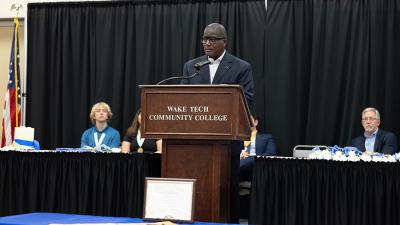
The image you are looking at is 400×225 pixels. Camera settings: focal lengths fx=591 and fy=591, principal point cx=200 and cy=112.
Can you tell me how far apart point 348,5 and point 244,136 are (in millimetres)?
3940

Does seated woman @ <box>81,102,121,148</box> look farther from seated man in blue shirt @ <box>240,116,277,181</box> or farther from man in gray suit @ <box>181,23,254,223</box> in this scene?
man in gray suit @ <box>181,23,254,223</box>

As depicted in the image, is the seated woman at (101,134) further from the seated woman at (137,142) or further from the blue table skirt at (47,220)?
the blue table skirt at (47,220)

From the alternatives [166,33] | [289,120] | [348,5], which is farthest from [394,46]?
[166,33]

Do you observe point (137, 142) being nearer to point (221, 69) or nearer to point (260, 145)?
point (260, 145)

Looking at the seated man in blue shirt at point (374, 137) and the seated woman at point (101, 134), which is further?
the seated woman at point (101, 134)

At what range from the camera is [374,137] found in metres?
5.95

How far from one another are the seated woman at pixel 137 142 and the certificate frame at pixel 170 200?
10.9 feet

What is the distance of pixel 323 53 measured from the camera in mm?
6590

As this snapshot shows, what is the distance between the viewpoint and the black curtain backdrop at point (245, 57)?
21.2 feet

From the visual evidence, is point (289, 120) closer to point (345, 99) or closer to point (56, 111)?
point (345, 99)

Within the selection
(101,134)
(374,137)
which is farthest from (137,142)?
(374,137)

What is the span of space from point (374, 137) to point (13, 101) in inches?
166

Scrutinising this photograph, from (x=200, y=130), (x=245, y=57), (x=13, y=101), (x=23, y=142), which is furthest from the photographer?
(x=13, y=101)

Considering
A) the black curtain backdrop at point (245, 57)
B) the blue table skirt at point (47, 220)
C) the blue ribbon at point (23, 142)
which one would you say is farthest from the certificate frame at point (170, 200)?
the black curtain backdrop at point (245, 57)
